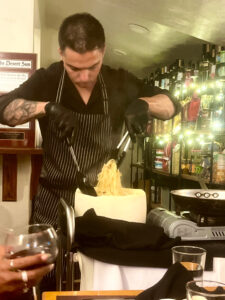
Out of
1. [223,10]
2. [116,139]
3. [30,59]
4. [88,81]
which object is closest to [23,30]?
[30,59]

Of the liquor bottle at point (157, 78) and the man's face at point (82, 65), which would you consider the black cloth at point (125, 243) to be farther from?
the liquor bottle at point (157, 78)

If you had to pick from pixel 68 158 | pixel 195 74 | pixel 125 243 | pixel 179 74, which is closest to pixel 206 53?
pixel 195 74

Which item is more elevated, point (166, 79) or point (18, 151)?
point (166, 79)

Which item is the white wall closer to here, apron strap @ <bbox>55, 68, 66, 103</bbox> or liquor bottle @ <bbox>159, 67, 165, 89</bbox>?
apron strap @ <bbox>55, 68, 66, 103</bbox>

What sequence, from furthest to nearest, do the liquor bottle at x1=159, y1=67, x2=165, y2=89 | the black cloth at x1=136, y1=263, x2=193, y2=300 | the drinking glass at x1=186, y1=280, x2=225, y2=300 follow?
1. the liquor bottle at x1=159, y1=67, x2=165, y2=89
2. the black cloth at x1=136, y1=263, x2=193, y2=300
3. the drinking glass at x1=186, y1=280, x2=225, y2=300

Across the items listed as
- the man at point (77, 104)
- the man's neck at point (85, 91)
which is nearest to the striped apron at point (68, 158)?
the man at point (77, 104)

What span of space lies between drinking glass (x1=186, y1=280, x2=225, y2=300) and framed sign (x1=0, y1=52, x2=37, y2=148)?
2.23 metres

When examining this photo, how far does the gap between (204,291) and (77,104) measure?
2076 mm

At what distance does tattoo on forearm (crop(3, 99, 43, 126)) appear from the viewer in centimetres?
270

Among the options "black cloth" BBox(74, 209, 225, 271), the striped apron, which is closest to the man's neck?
the striped apron

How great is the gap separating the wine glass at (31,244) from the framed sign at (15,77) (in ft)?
7.01

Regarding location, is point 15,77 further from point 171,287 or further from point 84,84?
point 171,287

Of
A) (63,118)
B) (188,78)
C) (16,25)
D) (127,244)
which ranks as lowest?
(127,244)

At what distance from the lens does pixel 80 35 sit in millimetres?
2840
